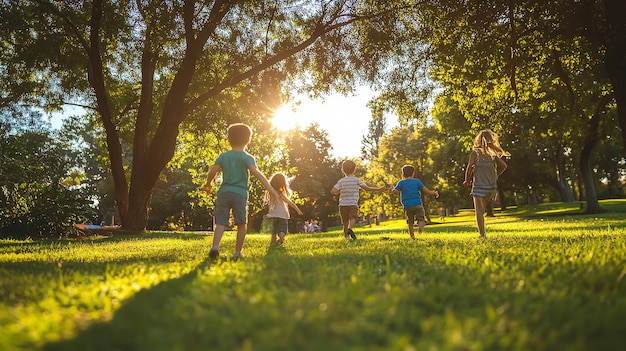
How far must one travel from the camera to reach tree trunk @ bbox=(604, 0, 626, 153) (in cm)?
755

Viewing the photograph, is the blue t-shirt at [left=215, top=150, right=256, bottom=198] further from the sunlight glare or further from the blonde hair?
the sunlight glare

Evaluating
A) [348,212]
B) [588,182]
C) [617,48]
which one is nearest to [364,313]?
[617,48]

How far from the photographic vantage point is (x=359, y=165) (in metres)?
65.1

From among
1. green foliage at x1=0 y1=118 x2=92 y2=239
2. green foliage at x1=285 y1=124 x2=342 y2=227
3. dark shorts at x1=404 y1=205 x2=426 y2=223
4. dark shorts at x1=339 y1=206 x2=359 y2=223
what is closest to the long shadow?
dark shorts at x1=339 y1=206 x2=359 y2=223

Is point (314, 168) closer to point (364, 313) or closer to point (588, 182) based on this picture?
point (588, 182)

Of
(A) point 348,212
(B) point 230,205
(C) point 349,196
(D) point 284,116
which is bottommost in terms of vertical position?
(A) point 348,212

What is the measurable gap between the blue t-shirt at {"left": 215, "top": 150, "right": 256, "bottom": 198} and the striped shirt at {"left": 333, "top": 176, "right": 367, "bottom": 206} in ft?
17.3

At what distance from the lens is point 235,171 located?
654 centimetres

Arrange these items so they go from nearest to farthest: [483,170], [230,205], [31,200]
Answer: [230,205] < [483,170] < [31,200]

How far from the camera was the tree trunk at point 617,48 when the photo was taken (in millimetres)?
7555

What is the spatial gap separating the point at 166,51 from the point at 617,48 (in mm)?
14414

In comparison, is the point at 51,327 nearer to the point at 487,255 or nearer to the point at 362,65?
the point at 487,255

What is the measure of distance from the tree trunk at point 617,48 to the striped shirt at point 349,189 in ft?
19.1

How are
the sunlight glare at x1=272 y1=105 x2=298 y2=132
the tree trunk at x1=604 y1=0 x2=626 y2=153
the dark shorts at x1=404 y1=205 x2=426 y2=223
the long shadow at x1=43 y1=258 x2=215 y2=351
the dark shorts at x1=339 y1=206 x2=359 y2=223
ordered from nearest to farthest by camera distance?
the long shadow at x1=43 y1=258 x2=215 y2=351 → the tree trunk at x1=604 y1=0 x2=626 y2=153 → the dark shorts at x1=404 y1=205 x2=426 y2=223 → the dark shorts at x1=339 y1=206 x2=359 y2=223 → the sunlight glare at x1=272 y1=105 x2=298 y2=132
